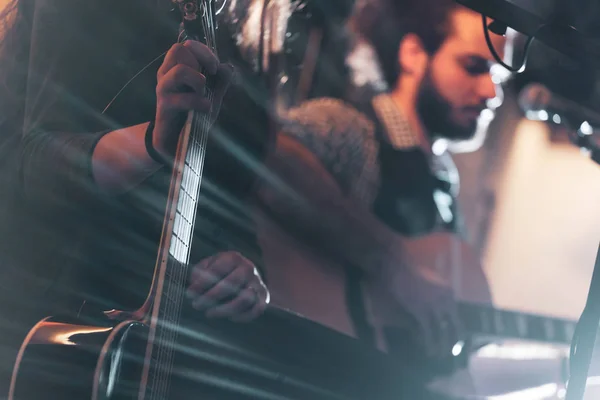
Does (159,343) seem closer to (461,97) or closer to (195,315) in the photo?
(195,315)

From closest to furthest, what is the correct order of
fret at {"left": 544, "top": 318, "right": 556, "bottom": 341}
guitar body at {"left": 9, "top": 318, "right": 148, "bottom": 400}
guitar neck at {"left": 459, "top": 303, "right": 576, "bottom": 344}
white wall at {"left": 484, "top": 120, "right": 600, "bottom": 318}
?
guitar body at {"left": 9, "top": 318, "right": 148, "bottom": 400}
guitar neck at {"left": 459, "top": 303, "right": 576, "bottom": 344}
fret at {"left": 544, "top": 318, "right": 556, "bottom": 341}
white wall at {"left": 484, "top": 120, "right": 600, "bottom": 318}

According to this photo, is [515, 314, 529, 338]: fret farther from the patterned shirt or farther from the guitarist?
the guitarist

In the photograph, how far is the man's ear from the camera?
150 centimetres

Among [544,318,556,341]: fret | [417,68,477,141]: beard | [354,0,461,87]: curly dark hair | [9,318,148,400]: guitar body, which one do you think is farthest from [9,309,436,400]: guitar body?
[354,0,461,87]: curly dark hair

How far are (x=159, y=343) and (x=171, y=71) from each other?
283 mm

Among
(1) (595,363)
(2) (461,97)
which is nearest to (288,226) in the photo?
(2) (461,97)

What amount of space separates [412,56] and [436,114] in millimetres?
184

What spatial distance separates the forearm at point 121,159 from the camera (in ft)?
1.96

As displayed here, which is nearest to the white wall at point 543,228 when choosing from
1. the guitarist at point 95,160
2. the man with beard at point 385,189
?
the man with beard at point 385,189

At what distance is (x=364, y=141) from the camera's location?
4.19 feet

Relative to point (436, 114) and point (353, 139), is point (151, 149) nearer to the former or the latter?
point (353, 139)

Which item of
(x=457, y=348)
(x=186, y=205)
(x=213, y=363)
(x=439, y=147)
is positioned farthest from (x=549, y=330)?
(x=186, y=205)

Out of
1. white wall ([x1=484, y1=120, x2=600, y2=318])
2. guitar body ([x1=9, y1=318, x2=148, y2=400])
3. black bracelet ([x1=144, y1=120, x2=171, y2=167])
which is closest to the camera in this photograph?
guitar body ([x1=9, y1=318, x2=148, y2=400])

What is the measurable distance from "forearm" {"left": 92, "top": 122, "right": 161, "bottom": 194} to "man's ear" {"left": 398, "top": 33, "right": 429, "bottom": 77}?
1054mm
